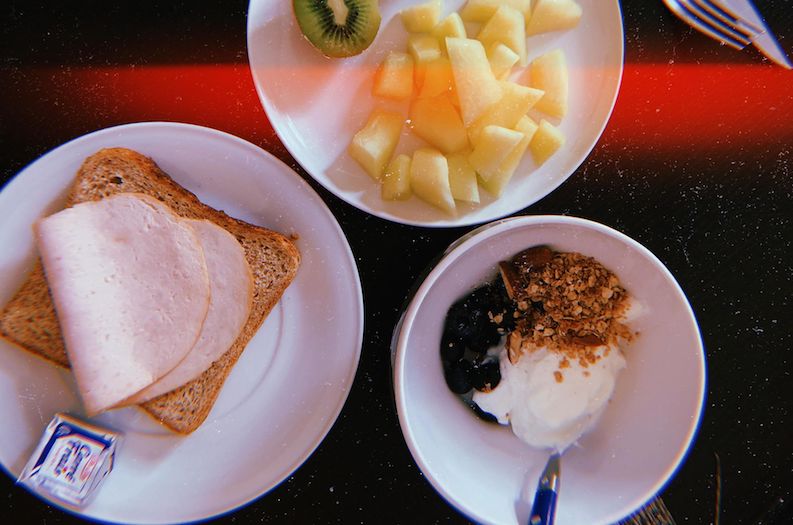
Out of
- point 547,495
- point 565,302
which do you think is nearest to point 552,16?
point 565,302

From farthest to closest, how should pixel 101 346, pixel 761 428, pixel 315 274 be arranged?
pixel 761 428
pixel 315 274
pixel 101 346

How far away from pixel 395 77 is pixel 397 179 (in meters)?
0.19

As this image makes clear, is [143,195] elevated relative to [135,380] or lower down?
elevated

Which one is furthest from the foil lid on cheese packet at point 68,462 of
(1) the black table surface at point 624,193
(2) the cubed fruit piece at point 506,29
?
(2) the cubed fruit piece at point 506,29

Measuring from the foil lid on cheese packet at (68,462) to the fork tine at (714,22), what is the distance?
1.41 m

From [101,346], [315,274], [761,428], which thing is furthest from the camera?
[761,428]

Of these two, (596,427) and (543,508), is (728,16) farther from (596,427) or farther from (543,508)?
(543,508)

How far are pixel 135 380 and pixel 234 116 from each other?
20.8 inches

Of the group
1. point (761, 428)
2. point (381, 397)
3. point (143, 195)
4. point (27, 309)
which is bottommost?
point (761, 428)

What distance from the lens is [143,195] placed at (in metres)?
1.08

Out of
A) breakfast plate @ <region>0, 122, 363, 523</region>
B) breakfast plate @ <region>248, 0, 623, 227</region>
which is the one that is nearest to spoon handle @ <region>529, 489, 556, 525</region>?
breakfast plate @ <region>0, 122, 363, 523</region>

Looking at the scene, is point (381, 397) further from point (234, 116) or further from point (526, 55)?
point (526, 55)

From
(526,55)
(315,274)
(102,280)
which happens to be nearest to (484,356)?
(315,274)

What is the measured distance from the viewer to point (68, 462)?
3.65 feet
